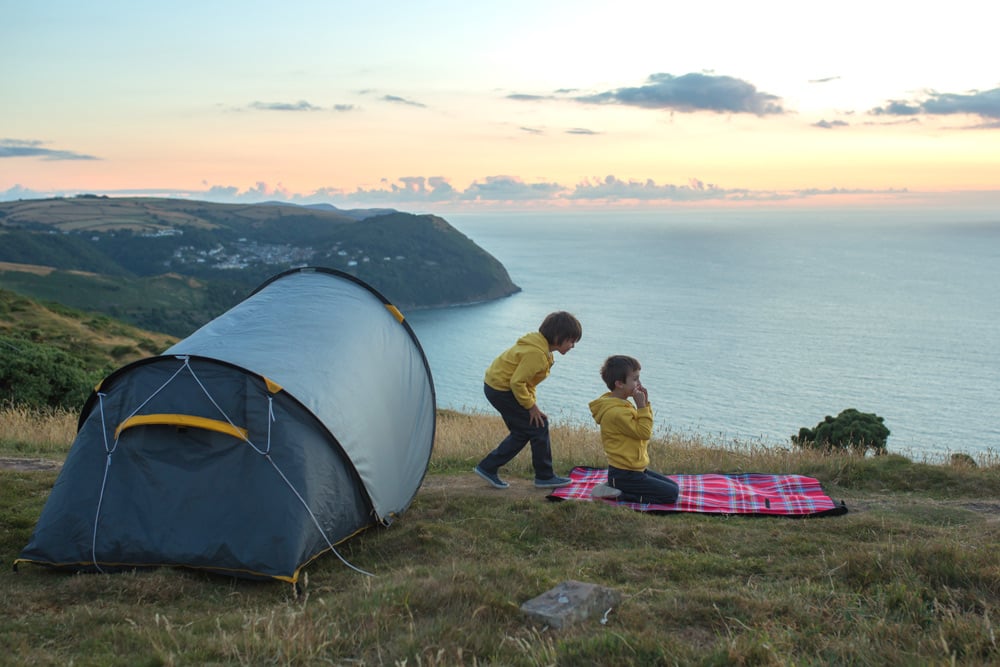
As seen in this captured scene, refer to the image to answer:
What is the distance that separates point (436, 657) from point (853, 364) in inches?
2875

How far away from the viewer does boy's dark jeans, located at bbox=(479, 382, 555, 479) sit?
8555 mm

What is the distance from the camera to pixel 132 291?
103438 mm

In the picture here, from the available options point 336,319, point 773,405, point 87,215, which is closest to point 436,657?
point 336,319

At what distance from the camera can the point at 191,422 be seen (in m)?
6.24

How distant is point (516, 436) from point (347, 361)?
232 cm

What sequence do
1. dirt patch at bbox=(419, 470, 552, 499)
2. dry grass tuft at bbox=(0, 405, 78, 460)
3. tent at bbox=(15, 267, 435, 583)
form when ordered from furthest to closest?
1. dry grass tuft at bbox=(0, 405, 78, 460)
2. dirt patch at bbox=(419, 470, 552, 499)
3. tent at bbox=(15, 267, 435, 583)

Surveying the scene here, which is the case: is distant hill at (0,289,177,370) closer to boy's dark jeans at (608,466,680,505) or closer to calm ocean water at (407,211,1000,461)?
calm ocean water at (407,211,1000,461)

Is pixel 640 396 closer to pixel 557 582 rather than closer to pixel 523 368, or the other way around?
pixel 523 368

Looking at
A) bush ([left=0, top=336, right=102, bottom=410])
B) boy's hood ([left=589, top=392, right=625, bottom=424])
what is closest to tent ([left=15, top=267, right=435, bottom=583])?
boy's hood ([left=589, top=392, right=625, bottom=424])

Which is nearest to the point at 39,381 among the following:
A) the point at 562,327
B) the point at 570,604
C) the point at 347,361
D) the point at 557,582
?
the point at 347,361

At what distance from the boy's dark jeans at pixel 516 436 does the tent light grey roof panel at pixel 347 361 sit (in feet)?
2.63

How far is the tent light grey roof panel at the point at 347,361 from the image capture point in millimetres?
6824

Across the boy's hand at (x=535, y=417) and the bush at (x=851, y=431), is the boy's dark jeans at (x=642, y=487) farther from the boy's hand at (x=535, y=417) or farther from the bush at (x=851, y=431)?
→ the bush at (x=851, y=431)

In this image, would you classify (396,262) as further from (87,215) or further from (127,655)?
(127,655)
